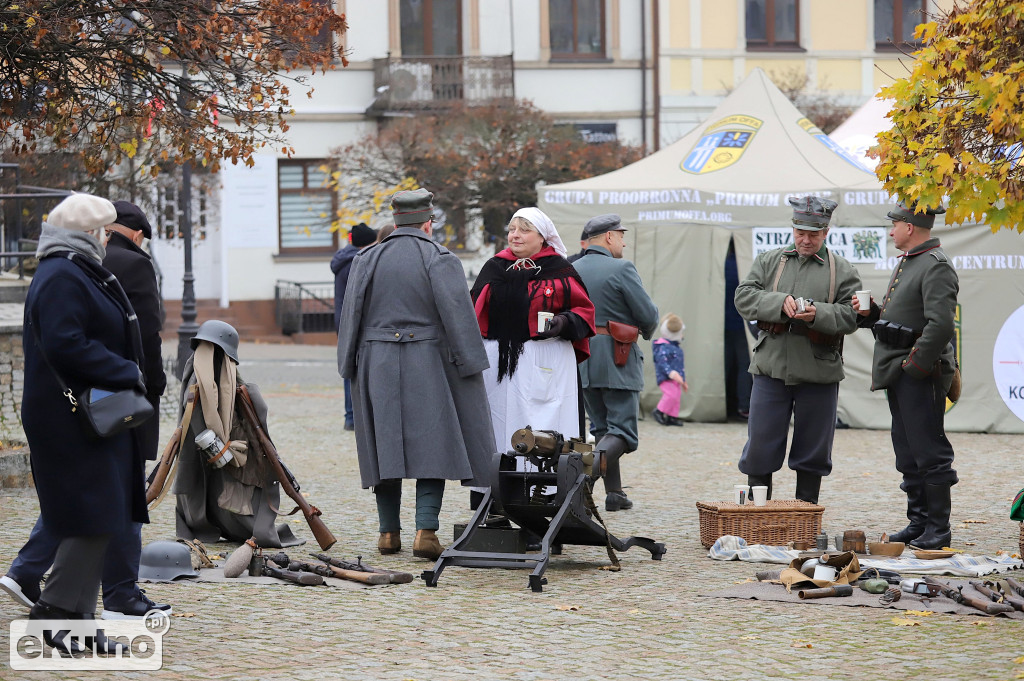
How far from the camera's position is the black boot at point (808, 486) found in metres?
8.58

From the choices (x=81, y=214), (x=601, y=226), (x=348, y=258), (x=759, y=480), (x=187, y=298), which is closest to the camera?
(x=81, y=214)

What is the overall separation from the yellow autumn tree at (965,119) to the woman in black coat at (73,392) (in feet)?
11.2

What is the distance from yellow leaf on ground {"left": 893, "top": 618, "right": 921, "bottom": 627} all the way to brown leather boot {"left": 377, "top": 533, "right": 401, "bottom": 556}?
2.89m

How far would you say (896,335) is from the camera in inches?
319

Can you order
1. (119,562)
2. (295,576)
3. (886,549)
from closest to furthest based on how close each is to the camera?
(119,562) → (295,576) → (886,549)

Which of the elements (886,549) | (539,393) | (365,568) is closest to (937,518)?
(886,549)

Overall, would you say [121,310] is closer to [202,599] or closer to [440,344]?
[202,599]

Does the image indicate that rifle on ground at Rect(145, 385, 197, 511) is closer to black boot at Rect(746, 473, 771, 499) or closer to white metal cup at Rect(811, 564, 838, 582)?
black boot at Rect(746, 473, 771, 499)

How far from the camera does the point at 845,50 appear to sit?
31984 mm

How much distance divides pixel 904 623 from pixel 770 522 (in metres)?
1.86

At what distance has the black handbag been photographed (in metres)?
5.34

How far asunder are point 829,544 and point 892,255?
24.0 feet

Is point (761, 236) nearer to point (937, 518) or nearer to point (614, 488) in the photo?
point (614, 488)

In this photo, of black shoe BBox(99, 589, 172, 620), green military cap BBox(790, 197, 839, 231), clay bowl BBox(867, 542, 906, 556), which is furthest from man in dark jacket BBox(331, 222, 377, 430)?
black shoe BBox(99, 589, 172, 620)
